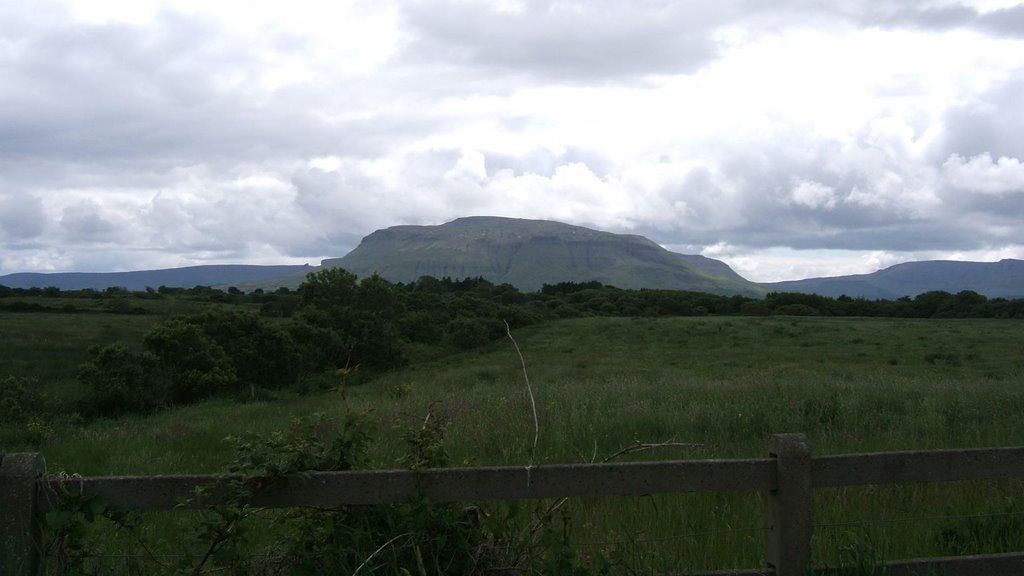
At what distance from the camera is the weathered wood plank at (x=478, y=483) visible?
4324mm

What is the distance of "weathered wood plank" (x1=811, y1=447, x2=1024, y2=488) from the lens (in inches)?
182

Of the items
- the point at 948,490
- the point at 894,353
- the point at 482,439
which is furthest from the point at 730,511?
the point at 894,353

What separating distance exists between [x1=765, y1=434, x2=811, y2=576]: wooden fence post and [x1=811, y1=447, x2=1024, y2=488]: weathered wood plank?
0.13 meters

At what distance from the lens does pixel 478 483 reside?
446cm

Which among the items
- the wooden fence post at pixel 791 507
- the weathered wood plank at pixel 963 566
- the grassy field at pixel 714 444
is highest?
the wooden fence post at pixel 791 507

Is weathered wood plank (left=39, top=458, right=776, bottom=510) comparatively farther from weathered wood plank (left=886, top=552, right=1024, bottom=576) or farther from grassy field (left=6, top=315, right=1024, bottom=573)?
weathered wood plank (left=886, top=552, right=1024, bottom=576)

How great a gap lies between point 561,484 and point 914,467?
2174 millimetres

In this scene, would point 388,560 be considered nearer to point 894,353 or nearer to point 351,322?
point 894,353

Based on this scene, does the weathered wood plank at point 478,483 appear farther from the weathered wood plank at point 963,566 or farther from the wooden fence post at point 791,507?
the weathered wood plank at point 963,566

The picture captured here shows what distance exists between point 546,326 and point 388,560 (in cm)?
6207

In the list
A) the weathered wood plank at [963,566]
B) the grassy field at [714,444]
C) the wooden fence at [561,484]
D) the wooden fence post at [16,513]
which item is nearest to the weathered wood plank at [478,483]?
the wooden fence at [561,484]

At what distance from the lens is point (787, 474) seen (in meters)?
4.53

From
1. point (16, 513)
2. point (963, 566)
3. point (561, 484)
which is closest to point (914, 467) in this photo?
point (963, 566)

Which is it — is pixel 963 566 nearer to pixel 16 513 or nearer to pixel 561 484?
pixel 561 484
